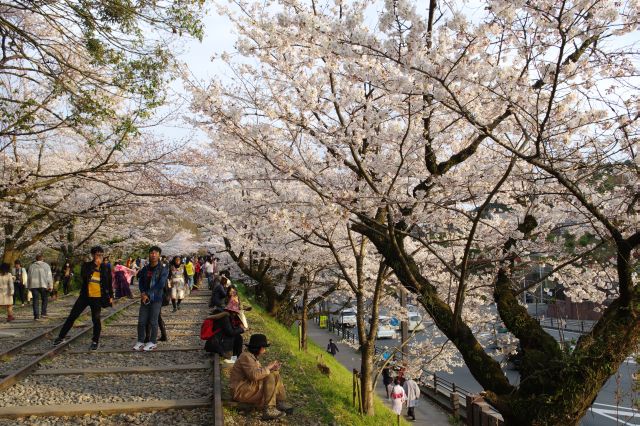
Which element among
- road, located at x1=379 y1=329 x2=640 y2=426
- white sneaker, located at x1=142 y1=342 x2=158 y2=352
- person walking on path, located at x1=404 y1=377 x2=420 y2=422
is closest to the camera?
white sneaker, located at x1=142 y1=342 x2=158 y2=352

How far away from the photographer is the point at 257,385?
5.98 metres

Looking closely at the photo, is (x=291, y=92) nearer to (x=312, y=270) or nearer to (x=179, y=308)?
(x=312, y=270)

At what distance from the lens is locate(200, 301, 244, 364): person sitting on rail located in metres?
8.09

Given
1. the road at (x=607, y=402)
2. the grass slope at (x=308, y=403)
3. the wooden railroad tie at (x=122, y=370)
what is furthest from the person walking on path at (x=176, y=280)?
the road at (x=607, y=402)

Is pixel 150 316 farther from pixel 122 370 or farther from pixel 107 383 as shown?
pixel 107 383

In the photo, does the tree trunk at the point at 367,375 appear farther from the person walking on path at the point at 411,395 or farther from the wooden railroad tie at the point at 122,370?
the person walking on path at the point at 411,395

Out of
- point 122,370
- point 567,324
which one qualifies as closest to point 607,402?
point 567,324

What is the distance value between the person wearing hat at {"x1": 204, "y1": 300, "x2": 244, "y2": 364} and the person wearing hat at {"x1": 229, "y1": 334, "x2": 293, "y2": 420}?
2.10 metres

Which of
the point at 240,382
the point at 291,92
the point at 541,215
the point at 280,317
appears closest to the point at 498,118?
the point at 291,92

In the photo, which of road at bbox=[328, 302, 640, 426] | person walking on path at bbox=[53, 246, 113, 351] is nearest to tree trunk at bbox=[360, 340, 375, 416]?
person walking on path at bbox=[53, 246, 113, 351]

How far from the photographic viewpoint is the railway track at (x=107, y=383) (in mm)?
5336

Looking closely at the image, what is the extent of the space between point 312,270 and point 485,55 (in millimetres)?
10262

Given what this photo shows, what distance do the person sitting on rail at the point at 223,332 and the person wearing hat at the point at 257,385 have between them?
→ 6.91ft

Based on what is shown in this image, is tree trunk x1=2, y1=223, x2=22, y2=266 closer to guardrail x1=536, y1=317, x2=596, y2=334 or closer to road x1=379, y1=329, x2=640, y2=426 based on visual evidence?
road x1=379, y1=329, x2=640, y2=426
